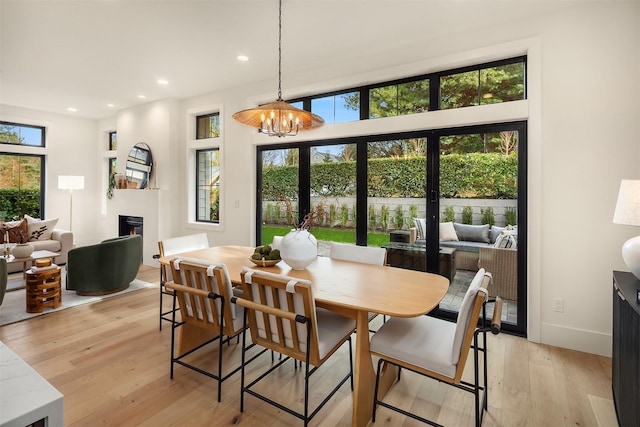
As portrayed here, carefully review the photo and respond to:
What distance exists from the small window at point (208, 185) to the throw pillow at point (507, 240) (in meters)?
4.04

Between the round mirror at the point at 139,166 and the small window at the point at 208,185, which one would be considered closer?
the small window at the point at 208,185

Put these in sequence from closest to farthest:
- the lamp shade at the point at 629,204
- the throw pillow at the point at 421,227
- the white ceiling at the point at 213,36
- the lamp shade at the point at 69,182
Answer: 1. the lamp shade at the point at 629,204
2. the white ceiling at the point at 213,36
3. the throw pillow at the point at 421,227
4. the lamp shade at the point at 69,182

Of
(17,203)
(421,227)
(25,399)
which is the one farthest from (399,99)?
(17,203)

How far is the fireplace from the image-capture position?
5.87 m

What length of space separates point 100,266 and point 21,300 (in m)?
0.97

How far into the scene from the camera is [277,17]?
291 cm

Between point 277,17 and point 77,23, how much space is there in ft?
6.44

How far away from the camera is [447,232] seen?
3.36 m

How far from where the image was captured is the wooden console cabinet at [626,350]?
4.79ft

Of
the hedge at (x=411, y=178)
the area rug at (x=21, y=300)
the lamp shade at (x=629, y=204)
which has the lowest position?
the area rug at (x=21, y=300)

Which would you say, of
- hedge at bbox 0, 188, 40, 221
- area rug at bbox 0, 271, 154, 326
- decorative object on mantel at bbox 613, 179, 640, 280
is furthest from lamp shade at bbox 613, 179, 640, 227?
hedge at bbox 0, 188, 40, 221

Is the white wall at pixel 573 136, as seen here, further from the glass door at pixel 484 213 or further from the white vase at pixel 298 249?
the white vase at pixel 298 249

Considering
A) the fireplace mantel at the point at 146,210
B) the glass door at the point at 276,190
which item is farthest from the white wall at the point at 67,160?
the glass door at the point at 276,190

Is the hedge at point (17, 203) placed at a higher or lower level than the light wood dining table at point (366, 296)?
higher
